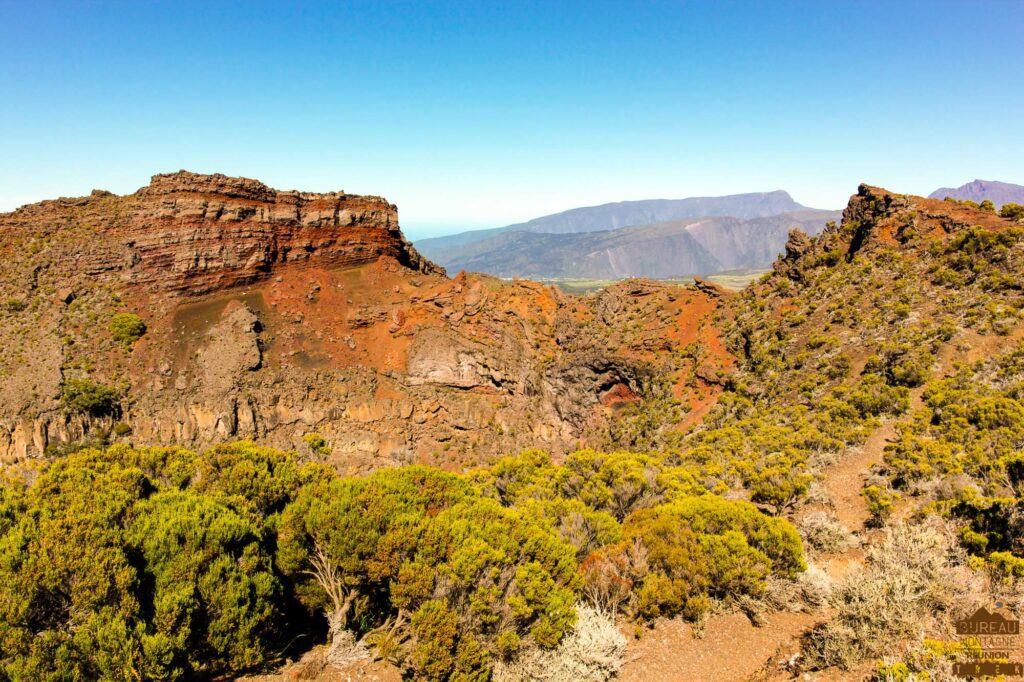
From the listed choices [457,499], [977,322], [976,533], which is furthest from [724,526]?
[977,322]

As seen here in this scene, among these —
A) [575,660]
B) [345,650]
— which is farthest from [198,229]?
[575,660]

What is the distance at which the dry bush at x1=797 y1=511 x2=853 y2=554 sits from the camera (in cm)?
1862

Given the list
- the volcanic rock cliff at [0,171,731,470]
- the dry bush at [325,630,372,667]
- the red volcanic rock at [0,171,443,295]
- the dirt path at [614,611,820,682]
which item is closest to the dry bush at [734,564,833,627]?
the dirt path at [614,611,820,682]

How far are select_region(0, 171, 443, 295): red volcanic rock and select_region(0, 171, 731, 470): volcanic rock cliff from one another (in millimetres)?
149

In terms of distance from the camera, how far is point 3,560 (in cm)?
1254

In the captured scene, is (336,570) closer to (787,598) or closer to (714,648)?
(714,648)

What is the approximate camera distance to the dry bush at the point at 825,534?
1862 cm

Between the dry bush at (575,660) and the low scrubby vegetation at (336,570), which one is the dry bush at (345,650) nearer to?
the low scrubby vegetation at (336,570)

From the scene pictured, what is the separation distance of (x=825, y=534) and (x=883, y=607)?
8635mm

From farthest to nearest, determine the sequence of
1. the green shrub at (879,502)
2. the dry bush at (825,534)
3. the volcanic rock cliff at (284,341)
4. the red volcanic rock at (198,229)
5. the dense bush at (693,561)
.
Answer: the red volcanic rock at (198,229) → the volcanic rock cliff at (284,341) → the green shrub at (879,502) → the dry bush at (825,534) → the dense bush at (693,561)

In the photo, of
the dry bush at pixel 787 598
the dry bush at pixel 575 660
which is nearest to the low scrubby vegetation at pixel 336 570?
the dry bush at pixel 575 660

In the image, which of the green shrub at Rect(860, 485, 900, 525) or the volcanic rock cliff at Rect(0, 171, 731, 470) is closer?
the green shrub at Rect(860, 485, 900, 525)

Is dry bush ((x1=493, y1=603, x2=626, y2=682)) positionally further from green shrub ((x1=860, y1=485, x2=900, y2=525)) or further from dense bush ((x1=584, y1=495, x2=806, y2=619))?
green shrub ((x1=860, y1=485, x2=900, y2=525))

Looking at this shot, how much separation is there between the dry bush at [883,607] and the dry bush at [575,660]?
16.0 ft
